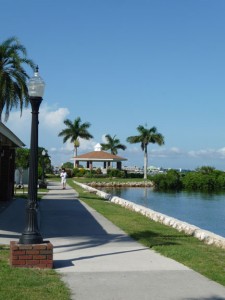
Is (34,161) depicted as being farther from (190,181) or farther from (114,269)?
(190,181)

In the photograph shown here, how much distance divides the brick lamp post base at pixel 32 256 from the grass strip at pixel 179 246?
244 cm

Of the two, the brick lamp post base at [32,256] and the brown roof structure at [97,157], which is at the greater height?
the brown roof structure at [97,157]

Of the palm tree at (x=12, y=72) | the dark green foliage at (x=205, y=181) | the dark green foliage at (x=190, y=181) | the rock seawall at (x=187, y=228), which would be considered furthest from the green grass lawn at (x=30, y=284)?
the dark green foliage at (x=205, y=181)

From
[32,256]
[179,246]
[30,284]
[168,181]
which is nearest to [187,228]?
[179,246]

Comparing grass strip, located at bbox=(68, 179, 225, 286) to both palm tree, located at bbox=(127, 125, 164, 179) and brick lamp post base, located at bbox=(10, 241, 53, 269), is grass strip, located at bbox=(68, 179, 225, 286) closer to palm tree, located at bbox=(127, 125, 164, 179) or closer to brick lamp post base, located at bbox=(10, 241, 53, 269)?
brick lamp post base, located at bbox=(10, 241, 53, 269)

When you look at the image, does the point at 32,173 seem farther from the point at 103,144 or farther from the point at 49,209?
the point at 103,144

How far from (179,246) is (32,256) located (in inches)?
156

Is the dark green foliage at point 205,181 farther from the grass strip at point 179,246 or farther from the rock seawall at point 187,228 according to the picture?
the grass strip at point 179,246

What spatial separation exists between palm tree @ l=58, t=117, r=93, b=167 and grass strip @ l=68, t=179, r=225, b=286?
72.7 meters

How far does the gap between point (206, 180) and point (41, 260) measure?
59255 mm

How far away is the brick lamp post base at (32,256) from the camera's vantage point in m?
7.79

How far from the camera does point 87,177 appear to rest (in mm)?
72188

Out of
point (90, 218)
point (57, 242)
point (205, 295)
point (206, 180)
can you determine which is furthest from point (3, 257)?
point (206, 180)

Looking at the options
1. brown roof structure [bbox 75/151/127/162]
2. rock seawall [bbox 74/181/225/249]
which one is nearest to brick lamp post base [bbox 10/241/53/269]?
rock seawall [bbox 74/181/225/249]
